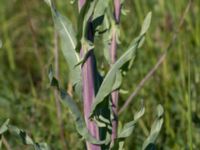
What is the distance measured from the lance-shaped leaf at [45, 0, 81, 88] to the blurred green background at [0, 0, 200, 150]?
60 cm

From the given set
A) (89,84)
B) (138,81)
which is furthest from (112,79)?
(138,81)

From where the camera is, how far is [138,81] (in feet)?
9.27

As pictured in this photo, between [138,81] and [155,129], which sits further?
[138,81]

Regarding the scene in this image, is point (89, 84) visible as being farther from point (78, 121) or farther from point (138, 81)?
point (138, 81)

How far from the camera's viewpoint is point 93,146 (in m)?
1.41

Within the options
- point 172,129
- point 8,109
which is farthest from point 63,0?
point 172,129

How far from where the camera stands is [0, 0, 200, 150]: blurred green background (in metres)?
2.37

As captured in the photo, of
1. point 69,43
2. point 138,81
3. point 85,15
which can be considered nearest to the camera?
point 85,15

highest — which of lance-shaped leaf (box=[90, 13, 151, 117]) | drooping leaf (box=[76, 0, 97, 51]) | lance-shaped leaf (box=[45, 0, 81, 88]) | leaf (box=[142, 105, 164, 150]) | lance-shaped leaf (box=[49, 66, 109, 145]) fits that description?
drooping leaf (box=[76, 0, 97, 51])

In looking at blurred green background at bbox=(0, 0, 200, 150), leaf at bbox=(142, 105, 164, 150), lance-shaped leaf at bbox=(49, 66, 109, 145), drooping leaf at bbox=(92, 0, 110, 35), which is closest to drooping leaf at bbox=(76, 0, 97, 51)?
drooping leaf at bbox=(92, 0, 110, 35)

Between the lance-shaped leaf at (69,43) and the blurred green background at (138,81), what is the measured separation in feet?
1.96

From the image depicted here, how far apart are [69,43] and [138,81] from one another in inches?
56.9

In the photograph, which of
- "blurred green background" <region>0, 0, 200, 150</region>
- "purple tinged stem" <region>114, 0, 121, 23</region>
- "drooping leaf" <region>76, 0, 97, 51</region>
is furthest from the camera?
"blurred green background" <region>0, 0, 200, 150</region>

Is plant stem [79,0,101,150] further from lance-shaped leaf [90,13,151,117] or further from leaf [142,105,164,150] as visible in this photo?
leaf [142,105,164,150]
